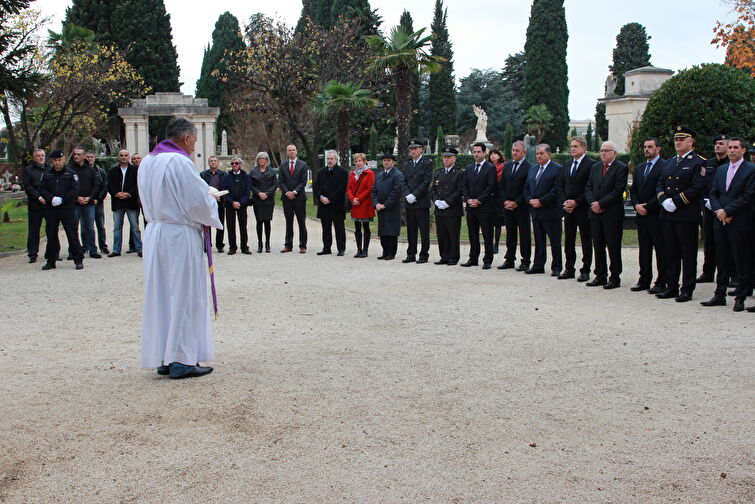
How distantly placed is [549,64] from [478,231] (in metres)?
50.0

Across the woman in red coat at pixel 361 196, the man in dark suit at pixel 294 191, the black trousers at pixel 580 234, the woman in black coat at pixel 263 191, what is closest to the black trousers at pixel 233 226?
the woman in black coat at pixel 263 191

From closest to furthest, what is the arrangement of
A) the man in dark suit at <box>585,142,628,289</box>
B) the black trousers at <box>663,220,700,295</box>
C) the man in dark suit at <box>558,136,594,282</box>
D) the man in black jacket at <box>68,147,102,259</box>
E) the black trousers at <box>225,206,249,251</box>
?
the black trousers at <box>663,220,700,295</box>
the man in dark suit at <box>585,142,628,289</box>
the man in dark suit at <box>558,136,594,282</box>
the man in black jacket at <box>68,147,102,259</box>
the black trousers at <box>225,206,249,251</box>

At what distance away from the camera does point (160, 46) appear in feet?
190

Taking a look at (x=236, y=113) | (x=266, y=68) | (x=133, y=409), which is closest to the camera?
(x=133, y=409)

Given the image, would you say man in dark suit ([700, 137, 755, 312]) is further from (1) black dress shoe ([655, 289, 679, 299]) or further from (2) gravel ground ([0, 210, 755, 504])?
(1) black dress shoe ([655, 289, 679, 299])

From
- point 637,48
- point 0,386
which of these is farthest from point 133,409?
point 637,48

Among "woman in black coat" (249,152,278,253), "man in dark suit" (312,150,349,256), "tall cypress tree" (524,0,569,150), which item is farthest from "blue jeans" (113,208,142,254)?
"tall cypress tree" (524,0,569,150)

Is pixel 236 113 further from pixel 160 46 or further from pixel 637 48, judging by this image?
pixel 637 48

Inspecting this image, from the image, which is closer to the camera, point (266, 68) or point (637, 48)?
point (266, 68)

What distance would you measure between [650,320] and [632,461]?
460cm

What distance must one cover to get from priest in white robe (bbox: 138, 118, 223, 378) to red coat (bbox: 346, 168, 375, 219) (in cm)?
883

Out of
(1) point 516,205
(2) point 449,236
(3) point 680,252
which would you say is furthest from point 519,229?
(3) point 680,252

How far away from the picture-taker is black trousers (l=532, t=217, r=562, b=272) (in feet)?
42.0

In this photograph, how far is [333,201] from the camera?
1566 cm
